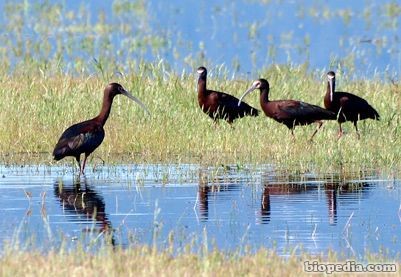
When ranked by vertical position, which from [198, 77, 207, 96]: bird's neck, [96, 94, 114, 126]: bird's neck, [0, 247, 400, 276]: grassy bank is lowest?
[0, 247, 400, 276]: grassy bank

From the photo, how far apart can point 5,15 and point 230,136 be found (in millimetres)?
27364

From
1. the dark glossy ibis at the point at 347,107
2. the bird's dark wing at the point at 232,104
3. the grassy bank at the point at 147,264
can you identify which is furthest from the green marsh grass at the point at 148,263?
the bird's dark wing at the point at 232,104

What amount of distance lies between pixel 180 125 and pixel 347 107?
2215 mm

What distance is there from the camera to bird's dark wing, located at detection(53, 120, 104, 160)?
48.3 ft

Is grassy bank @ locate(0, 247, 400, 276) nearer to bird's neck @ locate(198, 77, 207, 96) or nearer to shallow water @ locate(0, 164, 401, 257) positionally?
shallow water @ locate(0, 164, 401, 257)

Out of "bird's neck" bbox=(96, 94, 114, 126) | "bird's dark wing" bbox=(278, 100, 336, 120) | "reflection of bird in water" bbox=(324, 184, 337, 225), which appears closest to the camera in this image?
"reflection of bird in water" bbox=(324, 184, 337, 225)

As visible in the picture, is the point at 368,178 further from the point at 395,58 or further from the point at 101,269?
the point at 395,58

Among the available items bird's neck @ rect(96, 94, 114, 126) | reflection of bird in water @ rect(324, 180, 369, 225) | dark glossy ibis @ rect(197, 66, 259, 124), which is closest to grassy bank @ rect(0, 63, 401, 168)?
dark glossy ibis @ rect(197, 66, 259, 124)

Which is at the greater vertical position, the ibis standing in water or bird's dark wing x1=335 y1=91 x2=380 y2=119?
bird's dark wing x1=335 y1=91 x2=380 y2=119

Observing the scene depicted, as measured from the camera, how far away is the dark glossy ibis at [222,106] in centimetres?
1908

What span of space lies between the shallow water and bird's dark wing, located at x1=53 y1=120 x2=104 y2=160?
0.26m

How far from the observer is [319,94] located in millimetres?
21219

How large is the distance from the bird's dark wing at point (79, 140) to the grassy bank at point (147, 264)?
520 cm

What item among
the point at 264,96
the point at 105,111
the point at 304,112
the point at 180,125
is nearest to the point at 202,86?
the point at 264,96
